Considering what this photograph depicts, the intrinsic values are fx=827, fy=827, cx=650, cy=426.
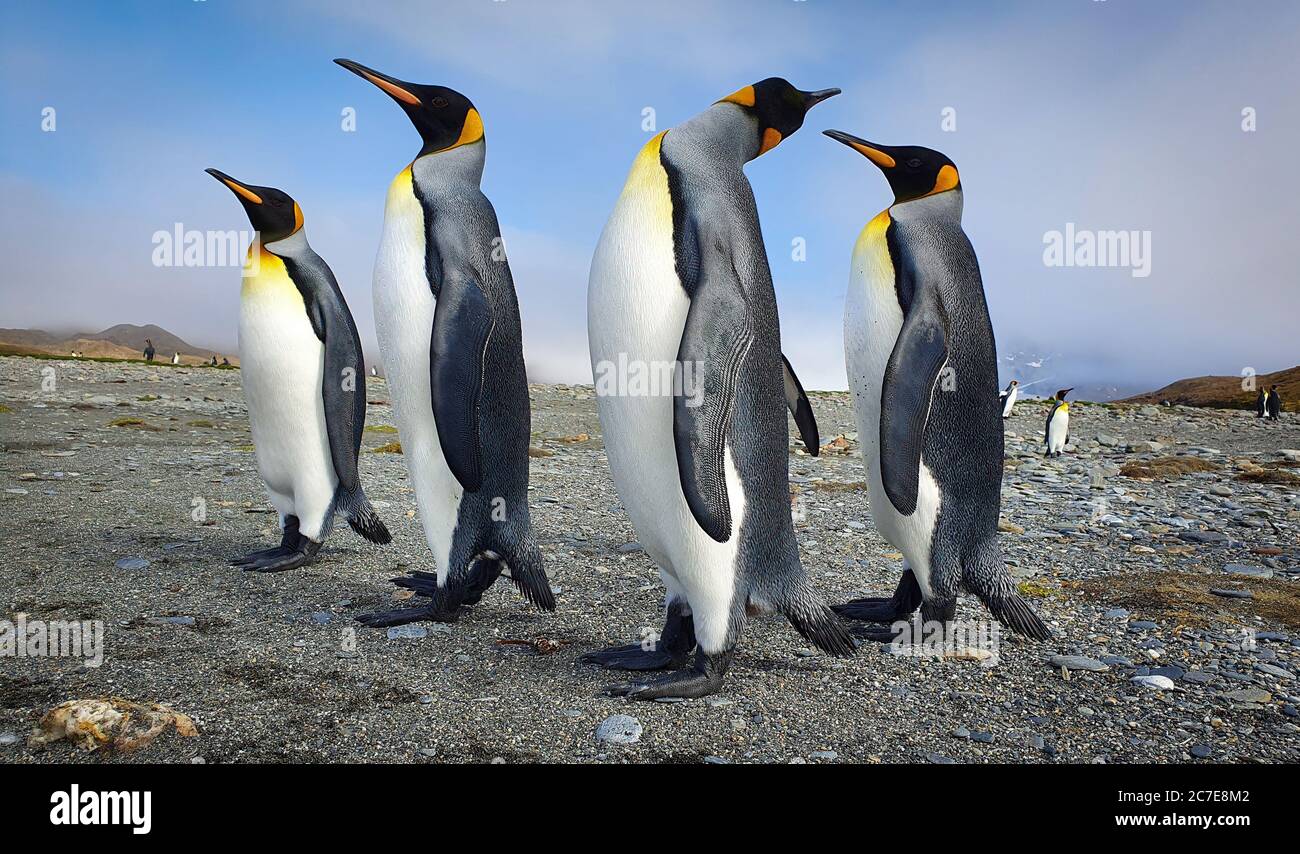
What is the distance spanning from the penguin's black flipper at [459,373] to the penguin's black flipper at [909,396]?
1.65 meters

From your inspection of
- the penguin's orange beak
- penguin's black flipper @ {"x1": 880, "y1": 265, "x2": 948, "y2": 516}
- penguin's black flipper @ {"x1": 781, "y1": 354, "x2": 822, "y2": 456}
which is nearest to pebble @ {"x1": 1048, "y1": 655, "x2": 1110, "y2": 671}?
penguin's black flipper @ {"x1": 880, "y1": 265, "x2": 948, "y2": 516}

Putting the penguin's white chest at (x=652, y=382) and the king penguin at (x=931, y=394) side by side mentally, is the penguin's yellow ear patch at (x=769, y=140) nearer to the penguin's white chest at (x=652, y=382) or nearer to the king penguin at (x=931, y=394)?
the penguin's white chest at (x=652, y=382)

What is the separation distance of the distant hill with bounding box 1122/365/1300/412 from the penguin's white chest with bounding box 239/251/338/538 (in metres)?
40.9

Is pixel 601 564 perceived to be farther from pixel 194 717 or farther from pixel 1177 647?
pixel 1177 647

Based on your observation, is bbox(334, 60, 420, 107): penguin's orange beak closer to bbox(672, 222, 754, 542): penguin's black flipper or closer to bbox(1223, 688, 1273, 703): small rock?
bbox(672, 222, 754, 542): penguin's black flipper

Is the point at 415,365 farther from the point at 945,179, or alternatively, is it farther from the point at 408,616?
the point at 945,179

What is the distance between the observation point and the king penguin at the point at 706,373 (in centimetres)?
278

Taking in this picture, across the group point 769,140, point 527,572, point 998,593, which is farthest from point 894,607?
point 769,140

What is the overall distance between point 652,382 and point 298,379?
102 inches

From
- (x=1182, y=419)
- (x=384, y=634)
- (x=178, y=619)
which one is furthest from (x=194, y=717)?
(x=1182, y=419)

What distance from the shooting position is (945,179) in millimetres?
3664

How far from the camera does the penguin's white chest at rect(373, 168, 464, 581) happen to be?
3.66 m

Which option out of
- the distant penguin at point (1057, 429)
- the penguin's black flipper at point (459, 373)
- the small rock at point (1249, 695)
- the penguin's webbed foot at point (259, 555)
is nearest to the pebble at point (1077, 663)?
the small rock at point (1249, 695)
